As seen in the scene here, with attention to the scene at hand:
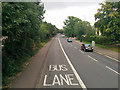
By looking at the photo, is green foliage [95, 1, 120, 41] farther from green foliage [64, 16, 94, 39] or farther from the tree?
the tree

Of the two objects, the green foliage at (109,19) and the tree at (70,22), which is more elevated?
the tree at (70,22)

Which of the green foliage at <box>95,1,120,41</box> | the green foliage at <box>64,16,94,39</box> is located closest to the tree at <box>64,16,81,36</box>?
the green foliage at <box>64,16,94,39</box>

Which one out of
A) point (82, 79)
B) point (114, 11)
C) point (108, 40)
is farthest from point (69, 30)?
point (82, 79)

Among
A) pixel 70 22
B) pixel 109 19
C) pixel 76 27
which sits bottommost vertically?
pixel 109 19

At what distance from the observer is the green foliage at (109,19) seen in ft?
79.6

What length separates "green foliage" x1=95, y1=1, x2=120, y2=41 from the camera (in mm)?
24247

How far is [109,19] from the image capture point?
25.8m

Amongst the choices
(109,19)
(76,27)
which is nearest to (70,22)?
(76,27)

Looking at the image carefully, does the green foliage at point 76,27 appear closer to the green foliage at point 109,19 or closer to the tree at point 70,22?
the tree at point 70,22

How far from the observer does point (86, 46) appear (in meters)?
25.8

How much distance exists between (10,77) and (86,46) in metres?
18.5

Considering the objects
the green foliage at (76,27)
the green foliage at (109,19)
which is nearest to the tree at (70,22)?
the green foliage at (76,27)

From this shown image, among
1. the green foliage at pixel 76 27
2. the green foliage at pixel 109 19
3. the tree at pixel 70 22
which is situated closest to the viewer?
the green foliage at pixel 109 19

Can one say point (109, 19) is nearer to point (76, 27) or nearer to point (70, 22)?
point (76, 27)
